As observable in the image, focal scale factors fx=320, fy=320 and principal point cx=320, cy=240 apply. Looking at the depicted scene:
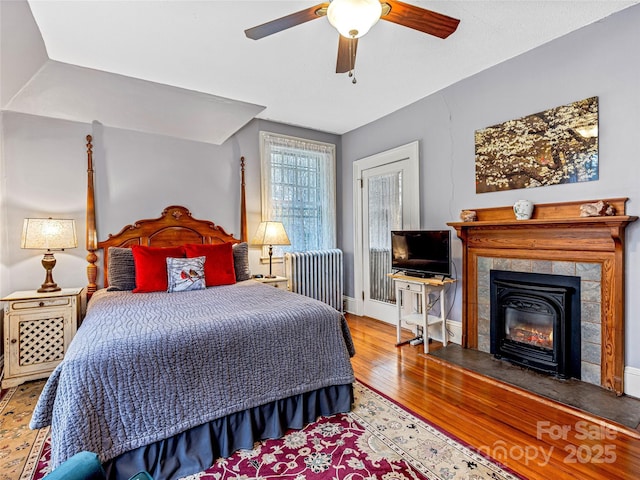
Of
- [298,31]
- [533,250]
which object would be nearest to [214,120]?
[298,31]

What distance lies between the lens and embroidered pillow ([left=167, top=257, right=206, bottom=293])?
295 centimetres

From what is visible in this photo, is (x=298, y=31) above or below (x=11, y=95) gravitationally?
above

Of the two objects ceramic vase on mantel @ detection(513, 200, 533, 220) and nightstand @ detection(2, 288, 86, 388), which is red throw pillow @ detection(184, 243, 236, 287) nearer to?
nightstand @ detection(2, 288, 86, 388)

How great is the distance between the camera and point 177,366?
1647 mm

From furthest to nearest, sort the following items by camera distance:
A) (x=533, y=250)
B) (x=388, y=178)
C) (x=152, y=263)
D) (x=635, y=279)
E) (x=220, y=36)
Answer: (x=388, y=178), (x=152, y=263), (x=533, y=250), (x=220, y=36), (x=635, y=279)

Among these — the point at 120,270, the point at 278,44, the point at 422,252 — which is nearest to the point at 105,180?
the point at 120,270

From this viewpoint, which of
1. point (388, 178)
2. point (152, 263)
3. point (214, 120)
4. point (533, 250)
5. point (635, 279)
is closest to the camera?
point (635, 279)

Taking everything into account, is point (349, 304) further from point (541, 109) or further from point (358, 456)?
point (541, 109)

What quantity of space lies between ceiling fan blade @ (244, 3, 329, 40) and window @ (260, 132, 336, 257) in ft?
7.95

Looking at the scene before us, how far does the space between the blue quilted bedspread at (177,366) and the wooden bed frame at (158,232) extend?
1.07 metres

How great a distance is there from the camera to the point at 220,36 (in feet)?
7.89

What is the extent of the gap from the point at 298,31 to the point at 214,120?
172cm

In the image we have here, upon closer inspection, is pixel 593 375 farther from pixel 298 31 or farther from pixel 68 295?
pixel 68 295

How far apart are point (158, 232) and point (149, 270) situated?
0.70m
